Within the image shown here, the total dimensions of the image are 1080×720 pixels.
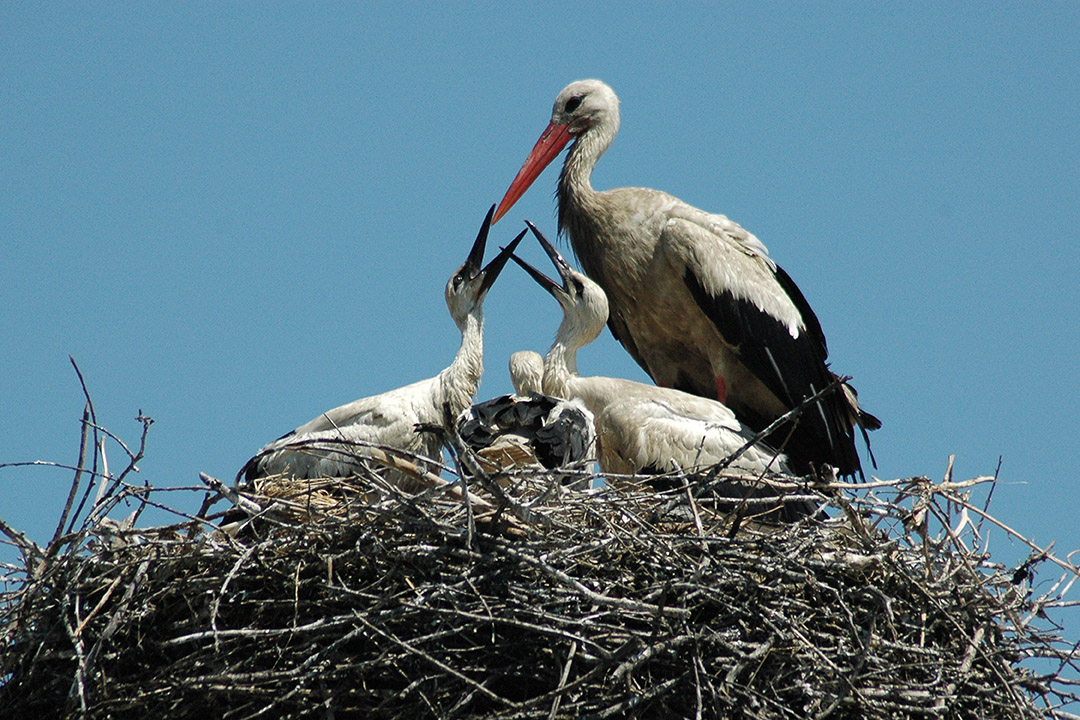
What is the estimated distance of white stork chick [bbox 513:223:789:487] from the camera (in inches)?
220

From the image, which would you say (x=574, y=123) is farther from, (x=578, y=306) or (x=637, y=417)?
(x=637, y=417)

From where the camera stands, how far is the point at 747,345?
6602 mm

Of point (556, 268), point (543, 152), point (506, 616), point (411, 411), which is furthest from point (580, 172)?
point (506, 616)

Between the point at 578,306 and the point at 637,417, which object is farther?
the point at 578,306

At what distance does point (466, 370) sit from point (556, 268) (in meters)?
0.74

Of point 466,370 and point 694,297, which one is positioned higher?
point 694,297

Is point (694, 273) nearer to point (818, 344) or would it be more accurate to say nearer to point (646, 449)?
point (818, 344)

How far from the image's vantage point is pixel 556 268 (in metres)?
6.49

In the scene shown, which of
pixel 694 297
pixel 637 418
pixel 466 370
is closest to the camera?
pixel 637 418

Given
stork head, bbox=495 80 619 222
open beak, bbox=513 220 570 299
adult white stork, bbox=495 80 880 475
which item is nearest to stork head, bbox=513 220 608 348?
open beak, bbox=513 220 570 299

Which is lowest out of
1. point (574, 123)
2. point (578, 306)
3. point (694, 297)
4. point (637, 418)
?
point (637, 418)

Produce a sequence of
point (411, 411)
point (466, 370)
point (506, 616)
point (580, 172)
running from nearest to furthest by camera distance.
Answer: point (506, 616) < point (411, 411) < point (466, 370) < point (580, 172)

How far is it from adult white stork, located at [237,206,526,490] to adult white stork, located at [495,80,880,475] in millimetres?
793

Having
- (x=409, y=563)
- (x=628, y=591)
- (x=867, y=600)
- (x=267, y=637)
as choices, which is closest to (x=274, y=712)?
(x=267, y=637)
